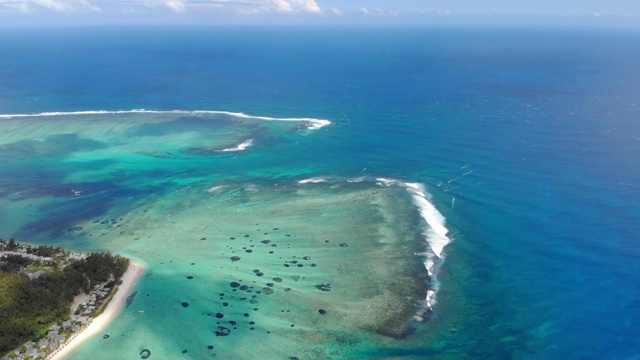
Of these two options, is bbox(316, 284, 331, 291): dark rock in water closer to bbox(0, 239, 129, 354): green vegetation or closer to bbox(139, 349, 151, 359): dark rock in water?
bbox(139, 349, 151, 359): dark rock in water

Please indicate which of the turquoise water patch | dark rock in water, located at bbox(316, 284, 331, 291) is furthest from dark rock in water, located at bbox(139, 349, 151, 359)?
dark rock in water, located at bbox(316, 284, 331, 291)

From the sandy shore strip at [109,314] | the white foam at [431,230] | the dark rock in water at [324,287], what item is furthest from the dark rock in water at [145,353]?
the white foam at [431,230]

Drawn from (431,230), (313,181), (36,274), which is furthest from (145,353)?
(313,181)

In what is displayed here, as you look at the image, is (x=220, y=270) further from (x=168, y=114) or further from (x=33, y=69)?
(x=33, y=69)

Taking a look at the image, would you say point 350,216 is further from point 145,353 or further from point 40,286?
point 40,286

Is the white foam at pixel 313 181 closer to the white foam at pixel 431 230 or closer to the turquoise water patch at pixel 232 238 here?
the turquoise water patch at pixel 232 238

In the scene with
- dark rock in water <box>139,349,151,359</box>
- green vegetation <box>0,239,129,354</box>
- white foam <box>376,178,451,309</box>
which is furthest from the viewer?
white foam <box>376,178,451,309</box>
